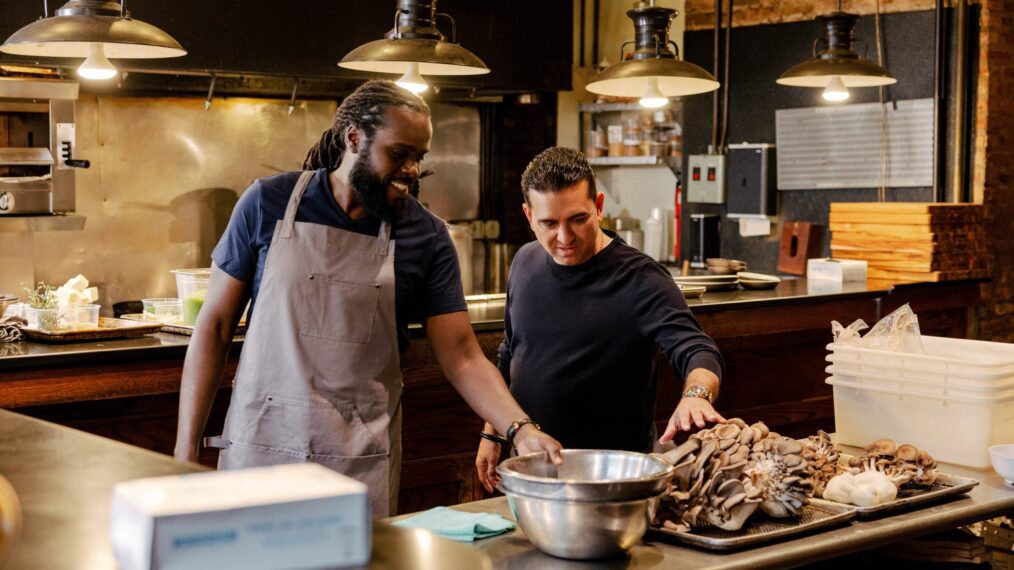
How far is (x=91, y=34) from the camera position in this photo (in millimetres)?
3557

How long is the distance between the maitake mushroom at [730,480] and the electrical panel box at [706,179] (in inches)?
231

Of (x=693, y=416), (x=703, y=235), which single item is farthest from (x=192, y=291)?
(x=703, y=235)

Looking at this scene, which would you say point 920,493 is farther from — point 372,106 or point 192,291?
point 192,291

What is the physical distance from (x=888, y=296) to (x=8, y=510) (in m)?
5.99

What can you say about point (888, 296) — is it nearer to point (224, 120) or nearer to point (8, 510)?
point (224, 120)

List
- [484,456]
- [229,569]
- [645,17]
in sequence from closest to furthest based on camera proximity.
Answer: [229,569]
[484,456]
[645,17]

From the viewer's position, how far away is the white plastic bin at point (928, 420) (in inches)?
116

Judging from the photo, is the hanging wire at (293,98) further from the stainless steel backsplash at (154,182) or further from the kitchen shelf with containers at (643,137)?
the kitchen shelf with containers at (643,137)

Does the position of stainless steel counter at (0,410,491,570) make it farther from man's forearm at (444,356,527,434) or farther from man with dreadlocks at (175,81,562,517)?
man's forearm at (444,356,527,434)

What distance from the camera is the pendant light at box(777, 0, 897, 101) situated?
5754mm

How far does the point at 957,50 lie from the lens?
7109 millimetres

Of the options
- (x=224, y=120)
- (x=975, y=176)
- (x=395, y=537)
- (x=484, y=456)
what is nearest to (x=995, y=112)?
(x=975, y=176)

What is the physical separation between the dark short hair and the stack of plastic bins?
0.84m

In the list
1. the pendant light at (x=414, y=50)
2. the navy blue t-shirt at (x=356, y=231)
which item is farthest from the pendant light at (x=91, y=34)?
the navy blue t-shirt at (x=356, y=231)
